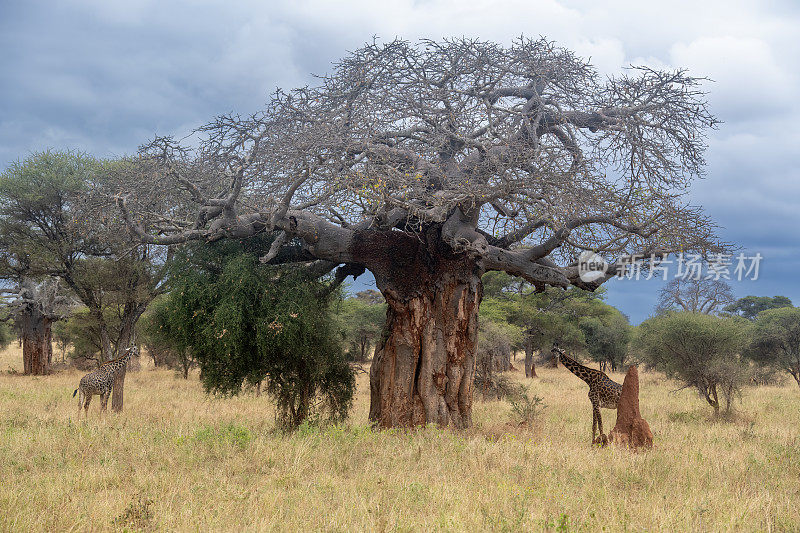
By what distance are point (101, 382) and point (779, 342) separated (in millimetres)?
31617

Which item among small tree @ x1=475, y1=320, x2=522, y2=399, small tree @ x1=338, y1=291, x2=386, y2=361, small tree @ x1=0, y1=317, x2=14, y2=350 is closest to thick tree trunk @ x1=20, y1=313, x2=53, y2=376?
small tree @ x1=338, y1=291, x2=386, y2=361

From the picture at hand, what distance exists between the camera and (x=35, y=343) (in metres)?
26.6

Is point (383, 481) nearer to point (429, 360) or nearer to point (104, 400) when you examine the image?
point (429, 360)

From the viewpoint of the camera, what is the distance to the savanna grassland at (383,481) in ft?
18.1

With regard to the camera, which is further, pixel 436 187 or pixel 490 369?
pixel 490 369

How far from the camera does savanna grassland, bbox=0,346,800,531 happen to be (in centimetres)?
553

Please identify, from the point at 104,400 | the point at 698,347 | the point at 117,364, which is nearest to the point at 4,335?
the point at 104,400

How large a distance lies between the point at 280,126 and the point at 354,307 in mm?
24590

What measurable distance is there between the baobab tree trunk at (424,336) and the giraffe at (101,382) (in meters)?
6.77

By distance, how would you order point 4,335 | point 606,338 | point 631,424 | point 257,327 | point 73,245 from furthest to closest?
1. point 4,335
2. point 606,338
3. point 73,245
4. point 257,327
5. point 631,424

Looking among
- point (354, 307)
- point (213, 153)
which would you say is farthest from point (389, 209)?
point (354, 307)

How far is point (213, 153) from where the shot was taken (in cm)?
1239

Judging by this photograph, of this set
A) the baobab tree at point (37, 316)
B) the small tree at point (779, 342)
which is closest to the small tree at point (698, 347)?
the small tree at point (779, 342)

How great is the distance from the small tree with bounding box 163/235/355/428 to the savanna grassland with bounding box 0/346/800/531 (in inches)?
78.7
